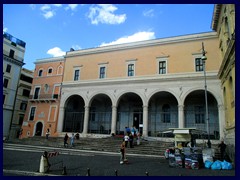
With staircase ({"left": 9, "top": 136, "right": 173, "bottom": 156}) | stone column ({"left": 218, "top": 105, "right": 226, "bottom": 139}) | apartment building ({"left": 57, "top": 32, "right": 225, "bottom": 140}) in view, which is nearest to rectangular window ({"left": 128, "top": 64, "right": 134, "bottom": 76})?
apartment building ({"left": 57, "top": 32, "right": 225, "bottom": 140})

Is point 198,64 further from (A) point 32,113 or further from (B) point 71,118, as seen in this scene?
(A) point 32,113

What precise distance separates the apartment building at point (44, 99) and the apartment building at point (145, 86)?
1495mm

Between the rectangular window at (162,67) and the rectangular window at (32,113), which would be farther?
the rectangular window at (32,113)

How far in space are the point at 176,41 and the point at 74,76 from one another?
14.3 meters

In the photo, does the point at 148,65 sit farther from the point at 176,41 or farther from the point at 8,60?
the point at 8,60

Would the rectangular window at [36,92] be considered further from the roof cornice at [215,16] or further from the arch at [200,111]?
the roof cornice at [215,16]

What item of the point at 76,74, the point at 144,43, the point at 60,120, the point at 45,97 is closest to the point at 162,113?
the point at 144,43

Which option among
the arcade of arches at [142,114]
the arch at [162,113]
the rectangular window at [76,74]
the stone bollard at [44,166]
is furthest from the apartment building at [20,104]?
the stone bollard at [44,166]

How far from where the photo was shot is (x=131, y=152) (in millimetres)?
16719

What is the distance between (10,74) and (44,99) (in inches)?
359

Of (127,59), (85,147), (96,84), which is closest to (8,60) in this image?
(96,84)

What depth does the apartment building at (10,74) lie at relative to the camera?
3250 centimetres

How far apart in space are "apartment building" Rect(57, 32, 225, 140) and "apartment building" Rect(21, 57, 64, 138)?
4.91 feet

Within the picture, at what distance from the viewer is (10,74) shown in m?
33.6
